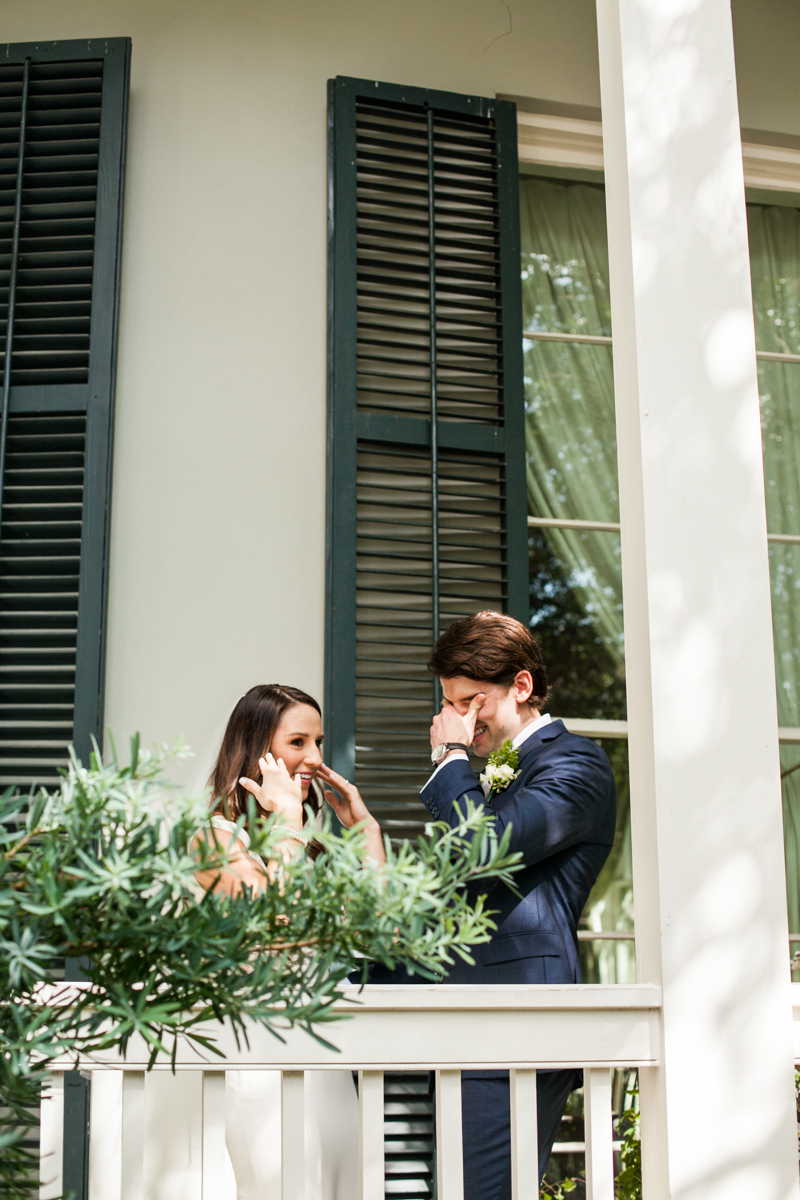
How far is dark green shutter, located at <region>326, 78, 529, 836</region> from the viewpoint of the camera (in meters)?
2.90

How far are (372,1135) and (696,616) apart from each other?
0.88 m

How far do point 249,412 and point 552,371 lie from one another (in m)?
1.09

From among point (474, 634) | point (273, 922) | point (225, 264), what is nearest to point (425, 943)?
point (273, 922)

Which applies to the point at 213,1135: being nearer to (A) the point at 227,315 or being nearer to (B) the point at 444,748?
(B) the point at 444,748

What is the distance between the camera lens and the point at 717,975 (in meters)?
1.66

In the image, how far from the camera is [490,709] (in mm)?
2246

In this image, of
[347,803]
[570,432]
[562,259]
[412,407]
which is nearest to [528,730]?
Answer: [347,803]

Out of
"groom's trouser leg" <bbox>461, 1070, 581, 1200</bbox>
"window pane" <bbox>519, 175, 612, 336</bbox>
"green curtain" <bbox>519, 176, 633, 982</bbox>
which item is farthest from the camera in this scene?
"window pane" <bbox>519, 175, 612, 336</bbox>

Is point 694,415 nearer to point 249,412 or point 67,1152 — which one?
point 249,412

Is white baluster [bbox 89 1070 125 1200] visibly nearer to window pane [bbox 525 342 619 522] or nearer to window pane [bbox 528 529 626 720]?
window pane [bbox 528 529 626 720]

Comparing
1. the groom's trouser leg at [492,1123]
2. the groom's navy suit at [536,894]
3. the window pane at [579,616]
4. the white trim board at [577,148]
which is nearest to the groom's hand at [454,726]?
the groom's navy suit at [536,894]

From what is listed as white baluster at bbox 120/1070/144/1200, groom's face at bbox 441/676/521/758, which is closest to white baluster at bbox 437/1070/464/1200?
white baluster at bbox 120/1070/144/1200

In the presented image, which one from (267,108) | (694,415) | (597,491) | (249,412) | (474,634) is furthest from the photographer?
(597,491)

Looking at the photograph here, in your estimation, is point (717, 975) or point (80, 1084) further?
point (80, 1084)
